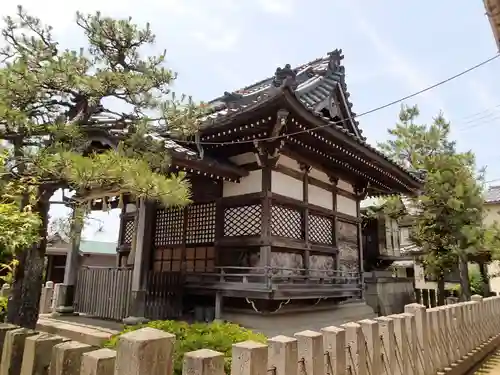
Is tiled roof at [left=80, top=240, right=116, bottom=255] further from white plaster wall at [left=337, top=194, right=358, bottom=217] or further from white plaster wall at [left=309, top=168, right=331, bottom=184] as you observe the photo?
white plaster wall at [left=309, top=168, right=331, bottom=184]

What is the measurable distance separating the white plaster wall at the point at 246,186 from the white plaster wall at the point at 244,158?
13.5 inches

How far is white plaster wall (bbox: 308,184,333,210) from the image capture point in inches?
379

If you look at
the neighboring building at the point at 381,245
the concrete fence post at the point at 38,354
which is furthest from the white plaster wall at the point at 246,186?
the neighboring building at the point at 381,245

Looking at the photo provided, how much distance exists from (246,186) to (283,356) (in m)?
6.29

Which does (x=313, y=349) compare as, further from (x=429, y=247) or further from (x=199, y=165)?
(x=429, y=247)

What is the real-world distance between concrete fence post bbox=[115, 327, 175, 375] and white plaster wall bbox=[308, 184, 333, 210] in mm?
8141

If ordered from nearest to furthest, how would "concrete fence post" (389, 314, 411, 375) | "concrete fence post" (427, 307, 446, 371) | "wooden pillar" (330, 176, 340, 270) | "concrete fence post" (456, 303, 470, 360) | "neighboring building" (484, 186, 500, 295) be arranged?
1. "concrete fence post" (389, 314, 411, 375)
2. "concrete fence post" (427, 307, 446, 371)
3. "concrete fence post" (456, 303, 470, 360)
4. "wooden pillar" (330, 176, 340, 270)
5. "neighboring building" (484, 186, 500, 295)

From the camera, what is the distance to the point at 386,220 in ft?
63.7

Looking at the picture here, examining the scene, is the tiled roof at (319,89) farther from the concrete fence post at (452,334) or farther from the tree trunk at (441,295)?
the tree trunk at (441,295)

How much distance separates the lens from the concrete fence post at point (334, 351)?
267cm

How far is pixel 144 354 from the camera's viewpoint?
1555 mm

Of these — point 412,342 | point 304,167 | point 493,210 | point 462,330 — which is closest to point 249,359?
point 412,342

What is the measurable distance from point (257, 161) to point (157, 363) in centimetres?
681

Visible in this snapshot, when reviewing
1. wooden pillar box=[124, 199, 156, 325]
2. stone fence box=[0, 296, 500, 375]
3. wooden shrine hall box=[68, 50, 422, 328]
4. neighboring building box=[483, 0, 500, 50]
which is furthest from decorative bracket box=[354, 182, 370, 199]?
neighboring building box=[483, 0, 500, 50]
